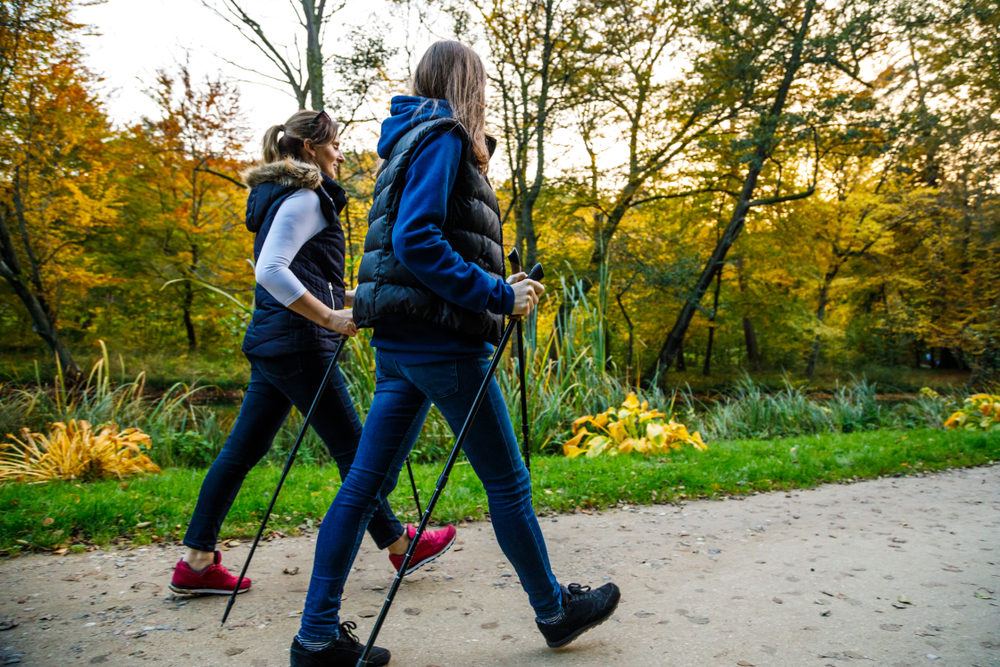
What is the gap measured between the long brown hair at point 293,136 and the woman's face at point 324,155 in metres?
0.02

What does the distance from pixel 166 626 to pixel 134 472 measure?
9.57 ft

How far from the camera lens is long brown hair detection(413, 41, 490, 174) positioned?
6.71 ft

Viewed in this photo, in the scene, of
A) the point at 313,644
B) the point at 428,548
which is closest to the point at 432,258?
the point at 313,644

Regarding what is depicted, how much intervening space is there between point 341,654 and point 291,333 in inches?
47.6

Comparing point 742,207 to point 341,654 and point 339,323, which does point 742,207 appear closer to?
point 339,323

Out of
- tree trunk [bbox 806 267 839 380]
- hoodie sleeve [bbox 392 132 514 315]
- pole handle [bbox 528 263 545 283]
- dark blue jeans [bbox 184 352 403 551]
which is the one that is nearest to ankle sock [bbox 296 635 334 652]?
dark blue jeans [bbox 184 352 403 551]

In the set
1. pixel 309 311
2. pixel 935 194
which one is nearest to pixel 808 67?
pixel 935 194

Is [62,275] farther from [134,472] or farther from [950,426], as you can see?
[950,426]

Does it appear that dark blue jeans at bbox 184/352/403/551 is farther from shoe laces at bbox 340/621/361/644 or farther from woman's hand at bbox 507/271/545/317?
woman's hand at bbox 507/271/545/317

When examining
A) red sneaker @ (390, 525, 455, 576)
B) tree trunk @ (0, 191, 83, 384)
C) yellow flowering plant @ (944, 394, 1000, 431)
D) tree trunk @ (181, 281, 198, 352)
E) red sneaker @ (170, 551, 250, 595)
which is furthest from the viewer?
tree trunk @ (181, 281, 198, 352)

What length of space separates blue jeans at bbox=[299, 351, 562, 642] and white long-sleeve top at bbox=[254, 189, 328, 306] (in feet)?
1.82

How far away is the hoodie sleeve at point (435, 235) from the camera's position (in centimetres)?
184

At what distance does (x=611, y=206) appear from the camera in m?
14.6

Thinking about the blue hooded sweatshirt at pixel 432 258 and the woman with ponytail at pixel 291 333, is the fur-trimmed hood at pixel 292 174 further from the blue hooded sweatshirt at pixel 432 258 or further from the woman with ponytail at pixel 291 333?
the blue hooded sweatshirt at pixel 432 258
